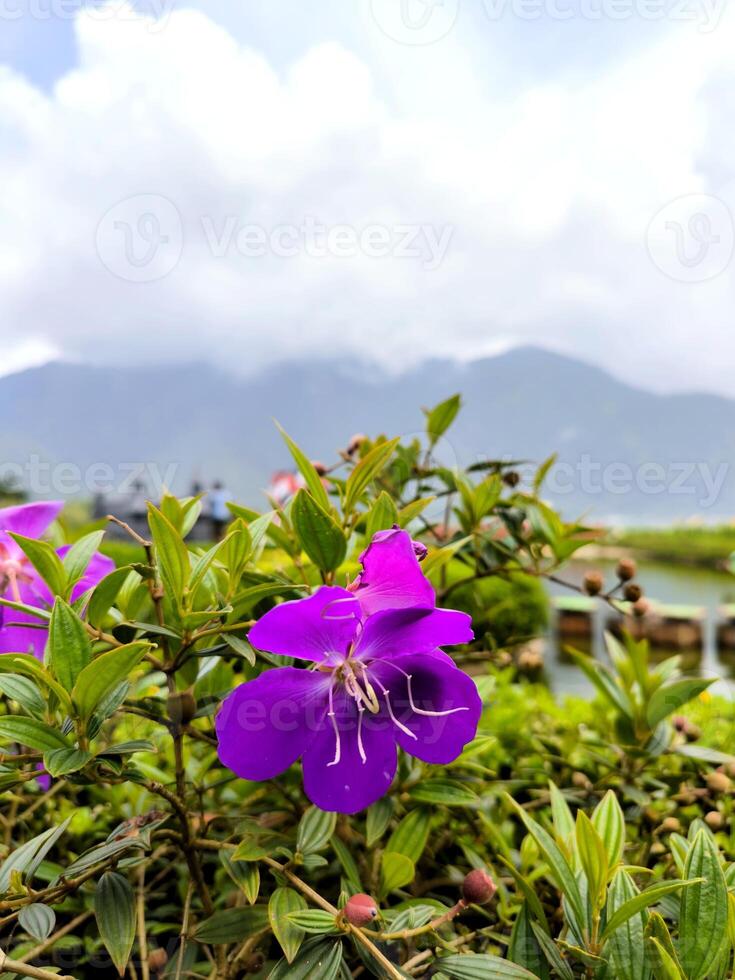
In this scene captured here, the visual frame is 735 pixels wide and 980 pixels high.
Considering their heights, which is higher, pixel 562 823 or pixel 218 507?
pixel 218 507

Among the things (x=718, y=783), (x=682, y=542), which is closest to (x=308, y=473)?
(x=718, y=783)

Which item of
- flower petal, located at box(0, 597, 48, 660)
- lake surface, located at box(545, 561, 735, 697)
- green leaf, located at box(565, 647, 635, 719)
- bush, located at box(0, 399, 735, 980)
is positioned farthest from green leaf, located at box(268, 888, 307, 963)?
lake surface, located at box(545, 561, 735, 697)

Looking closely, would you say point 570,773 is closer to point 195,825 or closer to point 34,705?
point 195,825

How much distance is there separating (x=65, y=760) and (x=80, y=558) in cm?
14

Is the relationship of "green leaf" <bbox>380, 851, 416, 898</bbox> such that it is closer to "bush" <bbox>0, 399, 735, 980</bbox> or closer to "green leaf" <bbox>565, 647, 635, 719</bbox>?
"bush" <bbox>0, 399, 735, 980</bbox>

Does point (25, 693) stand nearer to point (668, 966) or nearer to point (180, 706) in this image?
point (180, 706)

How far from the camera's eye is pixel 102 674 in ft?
1.15

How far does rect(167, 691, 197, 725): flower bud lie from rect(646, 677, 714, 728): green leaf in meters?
0.37

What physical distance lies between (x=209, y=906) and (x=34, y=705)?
6.8 inches

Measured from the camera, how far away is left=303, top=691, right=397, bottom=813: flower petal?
38 centimetres

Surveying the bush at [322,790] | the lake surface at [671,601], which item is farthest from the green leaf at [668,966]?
the lake surface at [671,601]

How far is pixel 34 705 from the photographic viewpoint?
1.27 ft

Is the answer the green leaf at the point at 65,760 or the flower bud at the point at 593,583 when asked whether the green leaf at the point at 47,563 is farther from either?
the flower bud at the point at 593,583

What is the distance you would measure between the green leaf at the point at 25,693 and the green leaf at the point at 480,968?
0.80 feet
